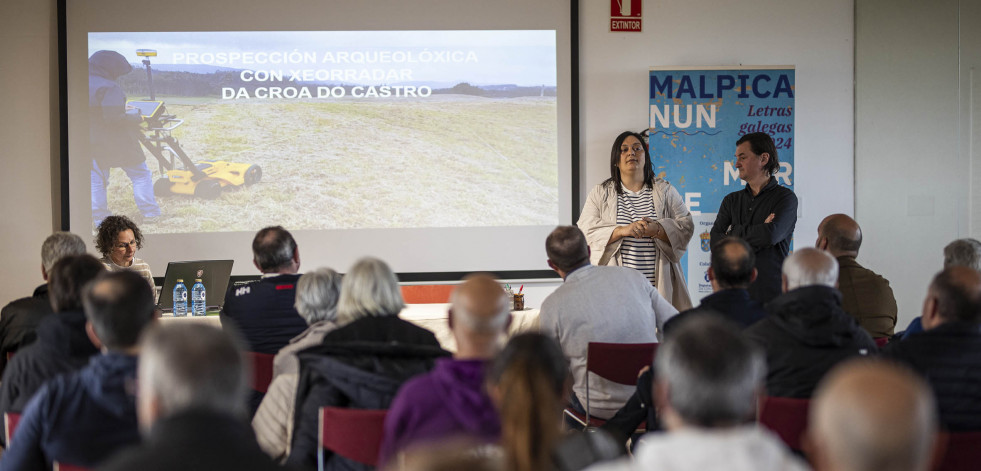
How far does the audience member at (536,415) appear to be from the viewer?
147 cm

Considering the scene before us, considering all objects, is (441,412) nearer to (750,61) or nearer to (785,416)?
(785,416)

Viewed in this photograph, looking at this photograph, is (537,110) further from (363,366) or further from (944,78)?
(363,366)

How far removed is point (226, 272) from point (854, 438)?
14.5 feet

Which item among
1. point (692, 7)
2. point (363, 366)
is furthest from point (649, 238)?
point (363, 366)

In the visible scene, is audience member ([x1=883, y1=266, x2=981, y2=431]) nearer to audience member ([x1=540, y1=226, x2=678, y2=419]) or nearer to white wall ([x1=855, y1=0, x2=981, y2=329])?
audience member ([x1=540, y1=226, x2=678, y2=419])

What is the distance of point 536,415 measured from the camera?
4.94ft

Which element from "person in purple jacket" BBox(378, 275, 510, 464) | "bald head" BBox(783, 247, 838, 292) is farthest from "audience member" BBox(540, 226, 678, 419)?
"person in purple jacket" BBox(378, 275, 510, 464)

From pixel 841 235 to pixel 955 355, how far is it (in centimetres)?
146

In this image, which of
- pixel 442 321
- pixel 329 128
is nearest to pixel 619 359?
pixel 442 321

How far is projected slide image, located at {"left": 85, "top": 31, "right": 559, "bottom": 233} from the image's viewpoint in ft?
20.5

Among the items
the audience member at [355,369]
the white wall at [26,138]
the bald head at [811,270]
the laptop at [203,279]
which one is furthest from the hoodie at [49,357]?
the white wall at [26,138]

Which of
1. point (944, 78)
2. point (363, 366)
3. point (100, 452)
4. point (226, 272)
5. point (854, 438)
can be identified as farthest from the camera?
point (944, 78)

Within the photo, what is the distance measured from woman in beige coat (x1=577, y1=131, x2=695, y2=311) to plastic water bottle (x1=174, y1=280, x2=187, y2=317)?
2.48m

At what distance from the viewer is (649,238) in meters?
5.34
